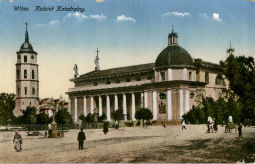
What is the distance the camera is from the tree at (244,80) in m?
11.8

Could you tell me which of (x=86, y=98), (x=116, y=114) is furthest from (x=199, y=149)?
(x=86, y=98)

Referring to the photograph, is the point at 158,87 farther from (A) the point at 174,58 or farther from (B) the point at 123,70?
(B) the point at 123,70

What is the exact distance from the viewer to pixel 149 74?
55.9m

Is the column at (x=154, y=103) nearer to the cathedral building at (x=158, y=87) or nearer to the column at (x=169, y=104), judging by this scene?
the cathedral building at (x=158, y=87)

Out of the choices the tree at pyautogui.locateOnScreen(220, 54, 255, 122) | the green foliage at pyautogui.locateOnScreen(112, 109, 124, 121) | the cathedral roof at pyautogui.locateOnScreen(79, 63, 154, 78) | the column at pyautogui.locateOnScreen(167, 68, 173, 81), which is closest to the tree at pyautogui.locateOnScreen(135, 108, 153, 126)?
the green foliage at pyautogui.locateOnScreen(112, 109, 124, 121)

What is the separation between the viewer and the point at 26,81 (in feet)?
212

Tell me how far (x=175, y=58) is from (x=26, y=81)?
28.4 metres

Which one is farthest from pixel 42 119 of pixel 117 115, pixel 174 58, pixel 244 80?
pixel 244 80

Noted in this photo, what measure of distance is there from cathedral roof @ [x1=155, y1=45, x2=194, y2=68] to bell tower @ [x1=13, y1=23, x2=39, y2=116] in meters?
22.3

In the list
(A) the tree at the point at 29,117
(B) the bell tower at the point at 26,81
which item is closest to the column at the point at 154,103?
(A) the tree at the point at 29,117

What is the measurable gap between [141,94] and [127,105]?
5055 mm

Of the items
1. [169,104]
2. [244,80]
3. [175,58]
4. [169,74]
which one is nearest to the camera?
[244,80]

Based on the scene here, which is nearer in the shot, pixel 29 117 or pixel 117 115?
pixel 29 117

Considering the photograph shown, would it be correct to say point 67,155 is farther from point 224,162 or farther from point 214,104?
point 214,104
